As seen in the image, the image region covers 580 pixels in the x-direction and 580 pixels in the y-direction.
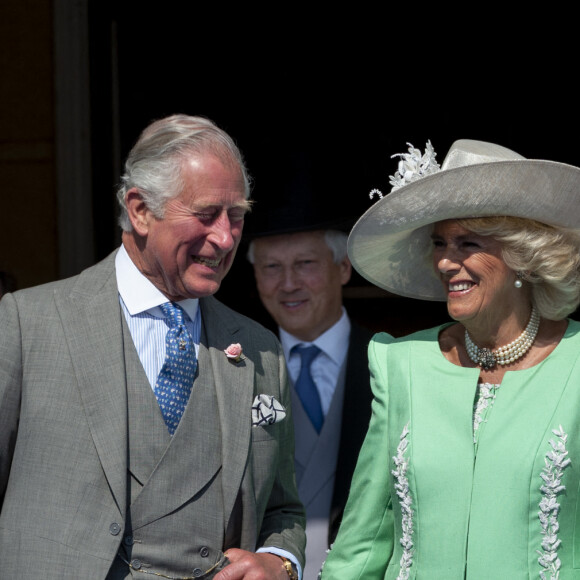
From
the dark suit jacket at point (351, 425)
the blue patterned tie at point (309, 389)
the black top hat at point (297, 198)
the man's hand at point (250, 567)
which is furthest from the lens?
the black top hat at point (297, 198)

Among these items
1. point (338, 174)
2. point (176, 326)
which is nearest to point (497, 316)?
point (176, 326)

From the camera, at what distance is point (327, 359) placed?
431cm

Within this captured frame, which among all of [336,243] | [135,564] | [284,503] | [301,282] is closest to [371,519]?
[284,503]

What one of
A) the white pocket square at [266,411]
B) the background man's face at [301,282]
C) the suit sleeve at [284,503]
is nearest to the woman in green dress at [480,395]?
the suit sleeve at [284,503]

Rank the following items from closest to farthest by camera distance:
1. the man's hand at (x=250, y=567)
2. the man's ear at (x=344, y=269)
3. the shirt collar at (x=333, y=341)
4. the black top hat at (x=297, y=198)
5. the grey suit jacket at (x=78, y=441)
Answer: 1. the grey suit jacket at (x=78, y=441)
2. the man's hand at (x=250, y=567)
3. the shirt collar at (x=333, y=341)
4. the black top hat at (x=297, y=198)
5. the man's ear at (x=344, y=269)

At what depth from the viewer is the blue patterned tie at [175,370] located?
9.66 ft

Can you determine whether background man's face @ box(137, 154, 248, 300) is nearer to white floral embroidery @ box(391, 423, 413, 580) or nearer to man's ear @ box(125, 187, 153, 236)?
man's ear @ box(125, 187, 153, 236)

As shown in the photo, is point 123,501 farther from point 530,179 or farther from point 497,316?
point 530,179

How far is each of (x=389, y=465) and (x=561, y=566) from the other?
510 millimetres

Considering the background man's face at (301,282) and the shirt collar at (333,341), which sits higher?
the background man's face at (301,282)

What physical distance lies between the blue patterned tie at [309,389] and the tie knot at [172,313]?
3.95 feet

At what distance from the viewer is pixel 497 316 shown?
3.01 metres

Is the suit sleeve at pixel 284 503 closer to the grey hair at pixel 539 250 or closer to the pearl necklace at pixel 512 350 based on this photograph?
the pearl necklace at pixel 512 350

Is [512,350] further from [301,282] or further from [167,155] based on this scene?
[301,282]
